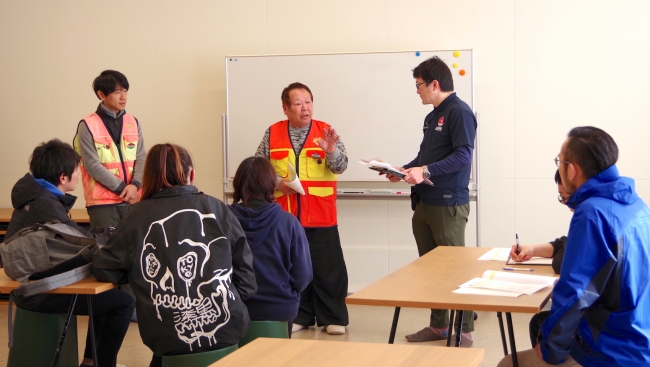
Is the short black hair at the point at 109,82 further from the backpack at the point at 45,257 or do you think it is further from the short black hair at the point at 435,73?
the short black hair at the point at 435,73

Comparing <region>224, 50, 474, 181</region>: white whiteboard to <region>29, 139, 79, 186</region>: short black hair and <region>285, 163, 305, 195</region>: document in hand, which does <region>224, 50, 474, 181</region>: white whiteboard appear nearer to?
<region>285, 163, 305, 195</region>: document in hand

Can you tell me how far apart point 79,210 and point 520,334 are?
361cm

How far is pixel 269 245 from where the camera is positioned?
291 centimetres

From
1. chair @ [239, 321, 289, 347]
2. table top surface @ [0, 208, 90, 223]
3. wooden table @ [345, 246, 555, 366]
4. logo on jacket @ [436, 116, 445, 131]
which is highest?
logo on jacket @ [436, 116, 445, 131]

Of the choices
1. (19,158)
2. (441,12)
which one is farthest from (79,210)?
(441,12)

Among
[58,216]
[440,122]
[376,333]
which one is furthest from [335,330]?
[58,216]

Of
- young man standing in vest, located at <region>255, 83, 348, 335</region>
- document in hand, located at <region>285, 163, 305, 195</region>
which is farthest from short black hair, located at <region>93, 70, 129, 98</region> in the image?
document in hand, located at <region>285, 163, 305, 195</region>

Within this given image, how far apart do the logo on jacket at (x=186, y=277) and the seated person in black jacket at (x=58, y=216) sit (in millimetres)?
572

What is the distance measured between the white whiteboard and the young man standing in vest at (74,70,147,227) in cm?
108

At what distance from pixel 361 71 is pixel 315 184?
120 centimetres

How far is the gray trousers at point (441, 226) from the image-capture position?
383 centimetres

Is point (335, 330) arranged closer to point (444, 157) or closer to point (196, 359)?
point (444, 157)

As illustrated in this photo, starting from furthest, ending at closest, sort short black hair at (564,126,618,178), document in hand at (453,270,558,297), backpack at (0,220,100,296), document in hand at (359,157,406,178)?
1. document in hand at (359,157,406,178)
2. backpack at (0,220,100,296)
3. document in hand at (453,270,558,297)
4. short black hair at (564,126,618,178)

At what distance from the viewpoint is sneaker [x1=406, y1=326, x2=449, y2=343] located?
412 centimetres
